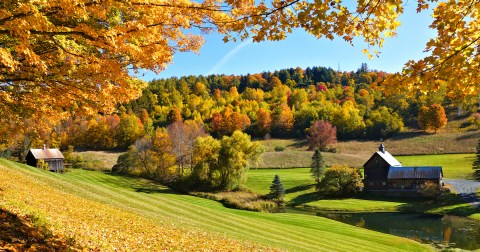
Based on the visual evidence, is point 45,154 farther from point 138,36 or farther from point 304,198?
point 138,36

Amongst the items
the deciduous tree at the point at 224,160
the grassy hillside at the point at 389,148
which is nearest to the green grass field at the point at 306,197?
the deciduous tree at the point at 224,160

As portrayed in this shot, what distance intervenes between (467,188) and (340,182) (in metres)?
18.3

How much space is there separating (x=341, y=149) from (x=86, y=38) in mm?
92056

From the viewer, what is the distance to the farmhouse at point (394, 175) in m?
53.8

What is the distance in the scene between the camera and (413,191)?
2098 inches

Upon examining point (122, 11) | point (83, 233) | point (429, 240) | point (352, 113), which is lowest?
point (429, 240)

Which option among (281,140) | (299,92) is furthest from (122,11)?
(299,92)

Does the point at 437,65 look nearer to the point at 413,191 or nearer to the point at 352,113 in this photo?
→ the point at 413,191

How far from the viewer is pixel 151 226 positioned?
15469mm

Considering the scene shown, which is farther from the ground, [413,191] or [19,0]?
[19,0]

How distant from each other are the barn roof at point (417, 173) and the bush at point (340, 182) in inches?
284

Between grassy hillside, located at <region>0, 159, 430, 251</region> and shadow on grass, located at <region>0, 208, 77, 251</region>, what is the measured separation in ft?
1.41

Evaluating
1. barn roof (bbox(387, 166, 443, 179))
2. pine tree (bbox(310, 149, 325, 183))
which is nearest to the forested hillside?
barn roof (bbox(387, 166, 443, 179))

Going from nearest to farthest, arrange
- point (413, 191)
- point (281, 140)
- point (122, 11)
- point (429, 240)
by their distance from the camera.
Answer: point (122, 11), point (429, 240), point (413, 191), point (281, 140)
